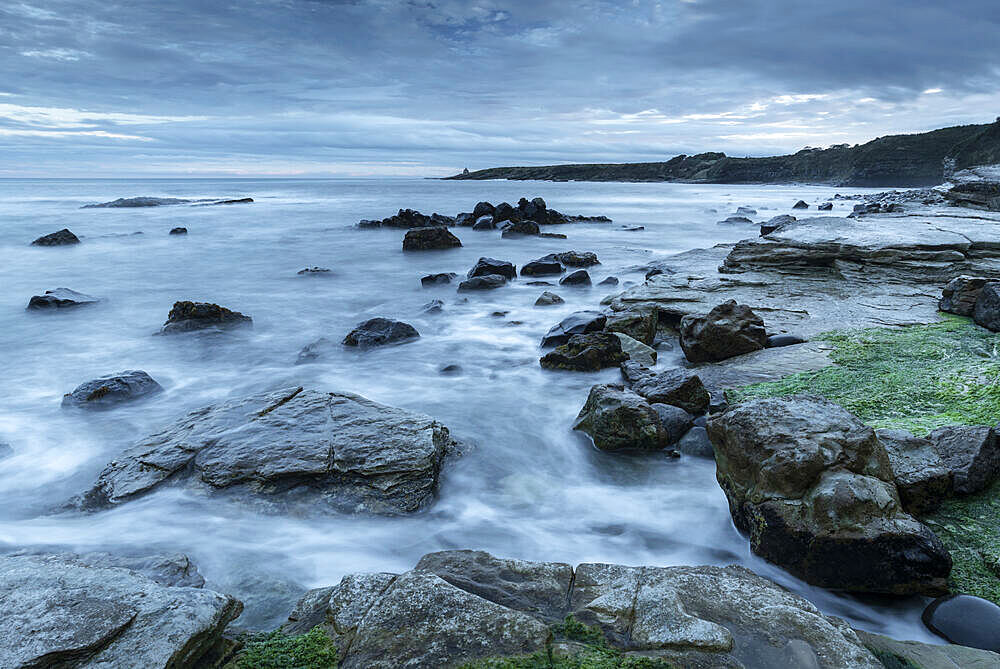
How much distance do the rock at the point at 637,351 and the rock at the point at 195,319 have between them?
6262 millimetres

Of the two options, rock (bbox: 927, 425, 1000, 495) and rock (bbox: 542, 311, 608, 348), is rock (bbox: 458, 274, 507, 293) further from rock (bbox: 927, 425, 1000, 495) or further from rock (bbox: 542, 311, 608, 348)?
rock (bbox: 927, 425, 1000, 495)

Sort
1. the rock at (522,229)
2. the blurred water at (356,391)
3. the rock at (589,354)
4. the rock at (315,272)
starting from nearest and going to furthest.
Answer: the blurred water at (356,391)
the rock at (589,354)
the rock at (315,272)
the rock at (522,229)

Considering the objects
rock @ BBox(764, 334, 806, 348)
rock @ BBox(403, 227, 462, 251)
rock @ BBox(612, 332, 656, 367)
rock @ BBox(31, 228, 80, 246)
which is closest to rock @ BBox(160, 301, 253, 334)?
rock @ BBox(612, 332, 656, 367)

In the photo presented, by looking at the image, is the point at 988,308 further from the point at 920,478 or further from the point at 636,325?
the point at 920,478

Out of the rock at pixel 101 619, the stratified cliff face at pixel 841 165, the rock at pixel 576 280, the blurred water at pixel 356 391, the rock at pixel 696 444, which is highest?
the stratified cliff face at pixel 841 165

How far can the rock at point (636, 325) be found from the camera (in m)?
7.51

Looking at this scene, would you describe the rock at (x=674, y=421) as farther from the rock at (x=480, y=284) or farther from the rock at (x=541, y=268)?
the rock at (x=541, y=268)

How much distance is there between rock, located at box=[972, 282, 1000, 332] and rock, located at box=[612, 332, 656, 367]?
356cm

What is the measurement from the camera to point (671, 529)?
403 cm

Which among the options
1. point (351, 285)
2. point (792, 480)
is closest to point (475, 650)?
point (792, 480)

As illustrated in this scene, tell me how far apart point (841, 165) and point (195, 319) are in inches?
3983

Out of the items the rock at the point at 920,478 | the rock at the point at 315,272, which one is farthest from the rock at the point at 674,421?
the rock at the point at 315,272

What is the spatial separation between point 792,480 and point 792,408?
0.58 m

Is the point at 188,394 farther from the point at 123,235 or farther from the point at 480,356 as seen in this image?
the point at 123,235
